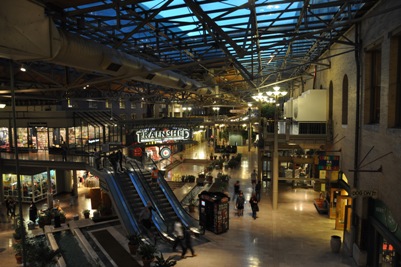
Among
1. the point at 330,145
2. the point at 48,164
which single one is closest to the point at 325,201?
the point at 330,145

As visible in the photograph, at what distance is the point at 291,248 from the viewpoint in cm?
1216

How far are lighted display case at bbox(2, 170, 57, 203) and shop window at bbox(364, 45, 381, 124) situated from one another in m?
20.4

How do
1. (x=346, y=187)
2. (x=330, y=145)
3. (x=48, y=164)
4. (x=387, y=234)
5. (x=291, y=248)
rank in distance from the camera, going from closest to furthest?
(x=387, y=234)
(x=291, y=248)
(x=346, y=187)
(x=330, y=145)
(x=48, y=164)

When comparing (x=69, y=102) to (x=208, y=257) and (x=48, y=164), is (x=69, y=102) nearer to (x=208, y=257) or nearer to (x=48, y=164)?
(x=48, y=164)

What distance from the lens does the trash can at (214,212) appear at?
13.8 metres

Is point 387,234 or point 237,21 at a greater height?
point 237,21

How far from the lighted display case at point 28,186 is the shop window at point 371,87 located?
20.4 m

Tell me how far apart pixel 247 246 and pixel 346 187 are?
5242 mm

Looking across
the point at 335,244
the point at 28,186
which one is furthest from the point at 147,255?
the point at 28,186

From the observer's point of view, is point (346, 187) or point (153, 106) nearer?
point (346, 187)

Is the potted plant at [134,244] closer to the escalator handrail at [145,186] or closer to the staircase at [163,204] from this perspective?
the staircase at [163,204]

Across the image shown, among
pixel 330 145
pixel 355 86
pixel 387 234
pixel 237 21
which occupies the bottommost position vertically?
pixel 387 234

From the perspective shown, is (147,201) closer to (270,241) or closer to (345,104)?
(270,241)

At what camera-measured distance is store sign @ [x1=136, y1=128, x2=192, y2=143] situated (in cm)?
2327
